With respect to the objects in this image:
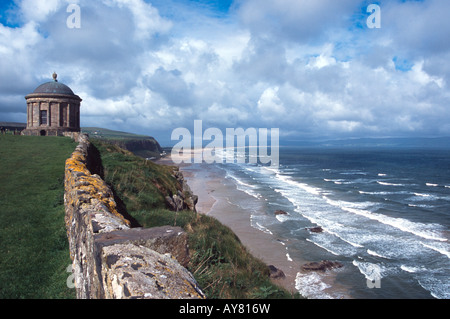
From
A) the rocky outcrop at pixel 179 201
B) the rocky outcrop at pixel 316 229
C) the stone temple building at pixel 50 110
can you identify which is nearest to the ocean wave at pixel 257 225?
the rocky outcrop at pixel 316 229

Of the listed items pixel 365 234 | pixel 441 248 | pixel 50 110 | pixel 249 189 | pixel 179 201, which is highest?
pixel 50 110

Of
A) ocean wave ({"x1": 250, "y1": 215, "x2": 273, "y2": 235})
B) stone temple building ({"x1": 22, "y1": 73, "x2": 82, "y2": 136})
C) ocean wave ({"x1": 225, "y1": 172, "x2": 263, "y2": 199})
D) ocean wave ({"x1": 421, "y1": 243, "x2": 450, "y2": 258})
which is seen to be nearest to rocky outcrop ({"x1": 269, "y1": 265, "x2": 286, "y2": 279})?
ocean wave ({"x1": 250, "y1": 215, "x2": 273, "y2": 235})

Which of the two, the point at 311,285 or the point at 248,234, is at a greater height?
the point at 248,234

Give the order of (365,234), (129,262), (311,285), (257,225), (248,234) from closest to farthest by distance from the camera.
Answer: (129,262) < (311,285) < (365,234) < (248,234) < (257,225)

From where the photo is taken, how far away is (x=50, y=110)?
3288cm

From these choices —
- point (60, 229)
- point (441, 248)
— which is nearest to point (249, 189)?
point (441, 248)

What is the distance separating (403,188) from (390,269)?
32703mm

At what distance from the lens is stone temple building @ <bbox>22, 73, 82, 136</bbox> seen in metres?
32.6

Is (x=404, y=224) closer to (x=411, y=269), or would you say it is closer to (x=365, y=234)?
(x=365, y=234)

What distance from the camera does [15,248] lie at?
271 inches

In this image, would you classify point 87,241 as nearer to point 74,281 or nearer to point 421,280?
point 74,281

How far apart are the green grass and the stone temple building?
1981cm

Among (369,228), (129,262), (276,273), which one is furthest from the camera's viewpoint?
(369,228)

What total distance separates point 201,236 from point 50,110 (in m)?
31.8
